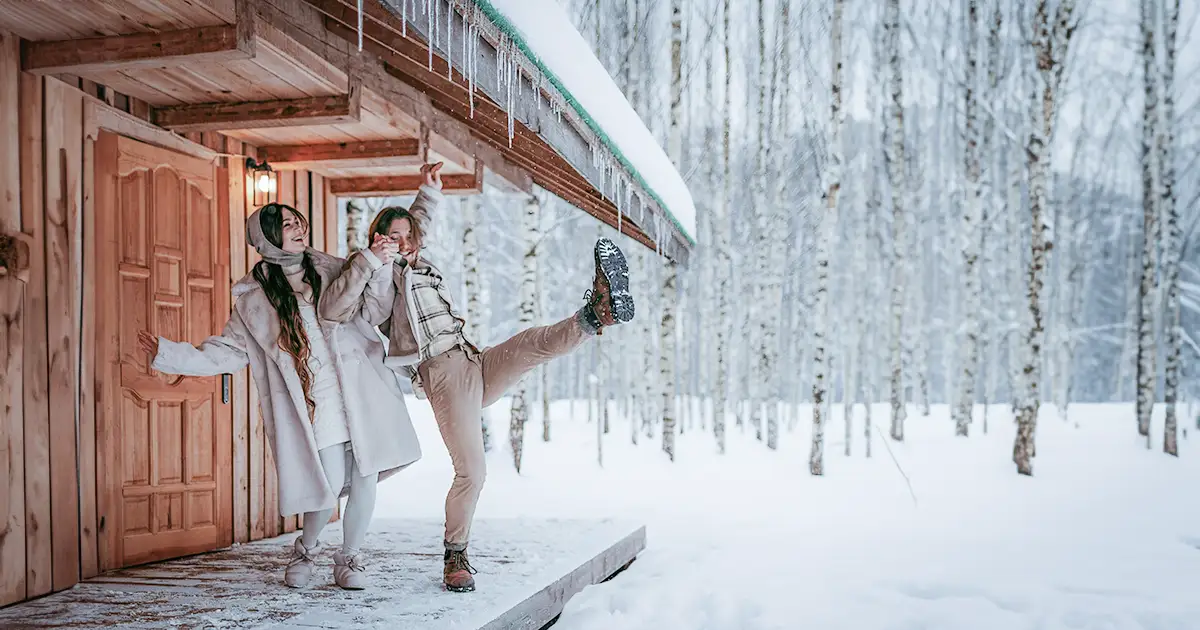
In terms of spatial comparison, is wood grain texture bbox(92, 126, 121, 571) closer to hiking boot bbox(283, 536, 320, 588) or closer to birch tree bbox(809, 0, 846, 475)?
hiking boot bbox(283, 536, 320, 588)

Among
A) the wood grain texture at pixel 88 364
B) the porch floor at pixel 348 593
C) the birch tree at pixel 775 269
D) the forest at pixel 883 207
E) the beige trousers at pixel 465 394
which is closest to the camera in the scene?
the porch floor at pixel 348 593

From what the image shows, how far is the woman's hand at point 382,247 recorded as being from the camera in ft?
10.9

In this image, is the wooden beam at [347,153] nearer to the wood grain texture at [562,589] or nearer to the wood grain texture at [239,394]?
the wood grain texture at [239,394]

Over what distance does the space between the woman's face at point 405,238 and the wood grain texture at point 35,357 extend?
142 cm

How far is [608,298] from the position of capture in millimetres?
3299

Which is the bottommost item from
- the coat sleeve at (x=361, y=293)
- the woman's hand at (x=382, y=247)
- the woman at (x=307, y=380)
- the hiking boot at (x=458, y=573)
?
the hiking boot at (x=458, y=573)

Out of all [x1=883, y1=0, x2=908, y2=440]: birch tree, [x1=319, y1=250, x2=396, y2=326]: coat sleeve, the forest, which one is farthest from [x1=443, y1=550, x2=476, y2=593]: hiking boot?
[x1=883, y1=0, x2=908, y2=440]: birch tree

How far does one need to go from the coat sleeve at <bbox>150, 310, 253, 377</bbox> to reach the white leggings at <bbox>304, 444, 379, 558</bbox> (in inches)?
20.2

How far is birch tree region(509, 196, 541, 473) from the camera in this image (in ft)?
30.3

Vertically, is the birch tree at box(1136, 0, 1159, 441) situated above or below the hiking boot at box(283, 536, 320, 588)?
above

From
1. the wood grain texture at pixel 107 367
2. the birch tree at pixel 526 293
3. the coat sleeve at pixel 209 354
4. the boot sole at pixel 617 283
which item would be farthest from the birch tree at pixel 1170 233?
the wood grain texture at pixel 107 367

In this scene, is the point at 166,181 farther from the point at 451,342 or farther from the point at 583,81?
the point at 583,81

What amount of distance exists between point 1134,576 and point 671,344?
17.8 feet

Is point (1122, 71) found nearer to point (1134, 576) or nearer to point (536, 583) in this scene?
point (1134, 576)
